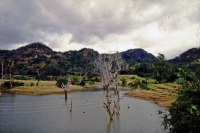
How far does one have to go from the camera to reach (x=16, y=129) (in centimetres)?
3697

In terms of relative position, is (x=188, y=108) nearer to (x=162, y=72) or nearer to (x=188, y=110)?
(x=188, y=110)

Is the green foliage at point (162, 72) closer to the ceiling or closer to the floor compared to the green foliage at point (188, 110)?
closer to the ceiling

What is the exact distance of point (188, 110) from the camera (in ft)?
54.5

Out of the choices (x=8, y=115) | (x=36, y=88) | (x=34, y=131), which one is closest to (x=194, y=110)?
(x=34, y=131)

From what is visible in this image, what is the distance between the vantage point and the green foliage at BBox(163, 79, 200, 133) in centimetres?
1728

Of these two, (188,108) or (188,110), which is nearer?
(188,110)

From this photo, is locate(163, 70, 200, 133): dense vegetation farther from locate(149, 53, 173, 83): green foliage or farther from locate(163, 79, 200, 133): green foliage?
locate(149, 53, 173, 83): green foliage

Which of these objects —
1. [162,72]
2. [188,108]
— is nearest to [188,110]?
[188,108]

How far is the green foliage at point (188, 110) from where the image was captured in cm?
1728

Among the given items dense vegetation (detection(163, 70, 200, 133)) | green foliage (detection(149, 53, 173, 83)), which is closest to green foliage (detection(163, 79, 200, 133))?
dense vegetation (detection(163, 70, 200, 133))

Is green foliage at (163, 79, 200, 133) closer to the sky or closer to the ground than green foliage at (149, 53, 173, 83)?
closer to the ground

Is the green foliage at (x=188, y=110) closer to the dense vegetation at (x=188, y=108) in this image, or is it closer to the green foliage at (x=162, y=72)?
the dense vegetation at (x=188, y=108)

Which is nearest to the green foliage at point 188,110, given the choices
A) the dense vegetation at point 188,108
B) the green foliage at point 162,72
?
the dense vegetation at point 188,108

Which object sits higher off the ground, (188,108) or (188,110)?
(188,108)
